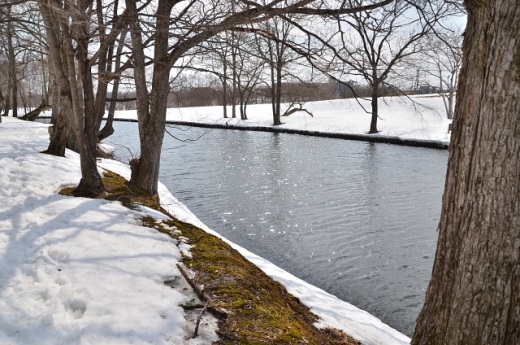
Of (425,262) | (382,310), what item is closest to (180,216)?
(382,310)

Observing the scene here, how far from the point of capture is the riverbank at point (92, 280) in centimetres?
252

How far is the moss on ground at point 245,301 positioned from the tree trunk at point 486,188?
1057mm

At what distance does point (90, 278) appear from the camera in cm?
308

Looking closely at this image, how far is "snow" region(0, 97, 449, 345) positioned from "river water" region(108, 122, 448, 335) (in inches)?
54.2

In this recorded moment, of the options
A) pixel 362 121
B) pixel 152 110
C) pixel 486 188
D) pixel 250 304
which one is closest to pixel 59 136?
pixel 152 110

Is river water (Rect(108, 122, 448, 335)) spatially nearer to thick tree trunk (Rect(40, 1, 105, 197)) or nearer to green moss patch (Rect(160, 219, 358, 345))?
green moss patch (Rect(160, 219, 358, 345))

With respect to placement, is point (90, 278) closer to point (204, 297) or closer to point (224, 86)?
point (204, 297)

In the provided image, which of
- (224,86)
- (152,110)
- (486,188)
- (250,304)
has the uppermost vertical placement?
(224,86)

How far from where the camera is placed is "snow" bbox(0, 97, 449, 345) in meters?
2.52

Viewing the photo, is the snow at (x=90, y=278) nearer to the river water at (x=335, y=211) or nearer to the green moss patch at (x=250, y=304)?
the green moss patch at (x=250, y=304)

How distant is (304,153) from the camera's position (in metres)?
18.2

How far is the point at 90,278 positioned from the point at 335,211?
6.79m

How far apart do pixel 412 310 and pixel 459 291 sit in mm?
3301

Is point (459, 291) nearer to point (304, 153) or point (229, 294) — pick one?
point (229, 294)
